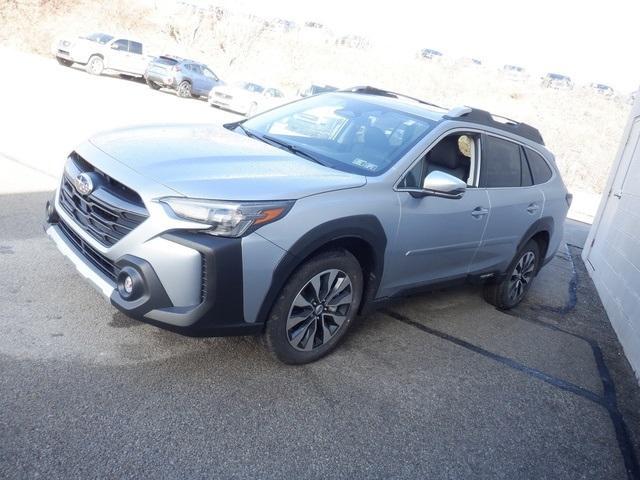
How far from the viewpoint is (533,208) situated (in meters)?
5.59

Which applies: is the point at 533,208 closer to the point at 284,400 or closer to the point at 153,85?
the point at 284,400

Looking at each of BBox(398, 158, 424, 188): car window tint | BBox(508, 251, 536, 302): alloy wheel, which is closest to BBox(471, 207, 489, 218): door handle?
BBox(398, 158, 424, 188): car window tint

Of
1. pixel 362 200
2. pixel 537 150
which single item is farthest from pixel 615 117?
pixel 362 200

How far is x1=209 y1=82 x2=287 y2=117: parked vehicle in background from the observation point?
73.3 feet

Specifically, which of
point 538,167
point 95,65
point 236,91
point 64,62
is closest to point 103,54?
point 95,65

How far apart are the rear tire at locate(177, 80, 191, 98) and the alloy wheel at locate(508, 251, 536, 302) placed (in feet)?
67.2

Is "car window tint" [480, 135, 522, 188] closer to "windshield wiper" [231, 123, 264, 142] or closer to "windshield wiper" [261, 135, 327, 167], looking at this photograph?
"windshield wiper" [261, 135, 327, 167]

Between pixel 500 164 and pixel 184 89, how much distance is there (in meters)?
21.2

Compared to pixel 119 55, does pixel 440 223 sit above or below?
above

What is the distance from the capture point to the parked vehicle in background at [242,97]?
73.3 ft

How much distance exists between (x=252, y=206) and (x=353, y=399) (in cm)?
135

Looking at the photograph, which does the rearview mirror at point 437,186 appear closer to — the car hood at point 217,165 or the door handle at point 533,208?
the car hood at point 217,165

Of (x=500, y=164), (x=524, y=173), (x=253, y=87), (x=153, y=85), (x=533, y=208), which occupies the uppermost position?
(x=500, y=164)

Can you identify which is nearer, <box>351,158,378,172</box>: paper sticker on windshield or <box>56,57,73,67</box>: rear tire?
<box>351,158,378,172</box>: paper sticker on windshield
